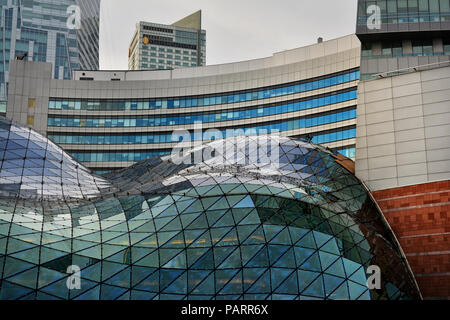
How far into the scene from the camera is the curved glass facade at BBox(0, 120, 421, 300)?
1287 inches

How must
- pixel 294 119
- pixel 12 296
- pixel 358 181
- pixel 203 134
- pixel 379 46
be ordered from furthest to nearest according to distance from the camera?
pixel 203 134 → pixel 294 119 → pixel 379 46 → pixel 358 181 → pixel 12 296

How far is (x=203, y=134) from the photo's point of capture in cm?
9544

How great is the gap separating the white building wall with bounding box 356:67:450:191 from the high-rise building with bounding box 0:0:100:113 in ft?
384

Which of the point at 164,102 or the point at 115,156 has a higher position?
the point at 164,102

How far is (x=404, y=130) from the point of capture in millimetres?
44438

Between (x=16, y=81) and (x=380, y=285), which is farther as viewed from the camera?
(x=16, y=81)

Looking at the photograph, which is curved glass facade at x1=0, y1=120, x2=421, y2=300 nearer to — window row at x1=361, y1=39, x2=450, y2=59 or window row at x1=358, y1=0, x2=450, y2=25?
window row at x1=361, y1=39, x2=450, y2=59

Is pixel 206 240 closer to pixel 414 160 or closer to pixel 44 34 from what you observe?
pixel 414 160

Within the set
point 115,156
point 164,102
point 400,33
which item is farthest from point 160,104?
point 400,33

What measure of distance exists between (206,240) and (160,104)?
66742 mm

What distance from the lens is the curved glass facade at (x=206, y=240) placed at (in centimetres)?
3269

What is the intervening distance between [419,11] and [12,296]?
53.0 meters
